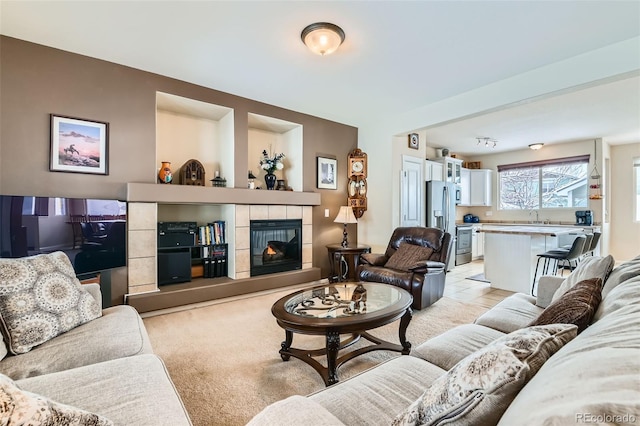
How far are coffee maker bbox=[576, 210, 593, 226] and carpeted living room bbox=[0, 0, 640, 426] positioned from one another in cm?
5

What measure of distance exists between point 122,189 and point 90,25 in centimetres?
156

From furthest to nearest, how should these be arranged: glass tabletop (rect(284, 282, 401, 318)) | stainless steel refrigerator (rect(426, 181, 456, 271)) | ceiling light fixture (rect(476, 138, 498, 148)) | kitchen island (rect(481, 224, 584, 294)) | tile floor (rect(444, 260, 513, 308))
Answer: ceiling light fixture (rect(476, 138, 498, 148)), stainless steel refrigerator (rect(426, 181, 456, 271)), kitchen island (rect(481, 224, 584, 294)), tile floor (rect(444, 260, 513, 308)), glass tabletop (rect(284, 282, 401, 318))

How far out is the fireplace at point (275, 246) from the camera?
165 inches

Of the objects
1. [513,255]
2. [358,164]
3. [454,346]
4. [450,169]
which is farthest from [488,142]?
[454,346]

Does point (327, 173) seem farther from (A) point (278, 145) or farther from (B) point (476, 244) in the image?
(B) point (476, 244)

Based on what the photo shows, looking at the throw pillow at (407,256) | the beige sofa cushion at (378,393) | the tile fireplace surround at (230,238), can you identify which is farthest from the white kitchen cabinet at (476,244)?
the beige sofa cushion at (378,393)

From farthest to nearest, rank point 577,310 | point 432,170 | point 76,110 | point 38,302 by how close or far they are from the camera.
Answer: point 432,170 < point 76,110 < point 38,302 < point 577,310

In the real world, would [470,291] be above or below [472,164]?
below

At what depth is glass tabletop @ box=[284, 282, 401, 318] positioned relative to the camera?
2.05 metres

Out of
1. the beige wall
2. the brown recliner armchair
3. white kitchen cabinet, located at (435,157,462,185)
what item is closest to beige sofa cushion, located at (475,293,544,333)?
the brown recliner armchair

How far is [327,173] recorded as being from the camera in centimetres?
509

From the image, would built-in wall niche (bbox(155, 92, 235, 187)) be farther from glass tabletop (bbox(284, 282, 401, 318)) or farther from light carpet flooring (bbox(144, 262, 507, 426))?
glass tabletop (bbox(284, 282, 401, 318))

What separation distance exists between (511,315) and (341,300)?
3.79 ft

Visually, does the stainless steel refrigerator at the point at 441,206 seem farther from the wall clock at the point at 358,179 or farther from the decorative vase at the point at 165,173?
the decorative vase at the point at 165,173
